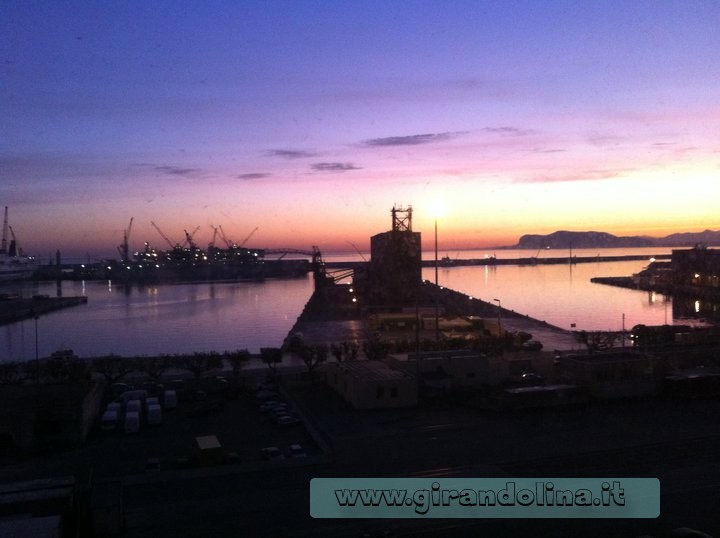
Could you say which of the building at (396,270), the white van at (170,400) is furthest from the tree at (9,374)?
the building at (396,270)

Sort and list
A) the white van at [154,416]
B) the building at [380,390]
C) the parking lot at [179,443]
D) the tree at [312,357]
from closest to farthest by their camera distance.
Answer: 1. the parking lot at [179,443]
2. the white van at [154,416]
3. the building at [380,390]
4. the tree at [312,357]

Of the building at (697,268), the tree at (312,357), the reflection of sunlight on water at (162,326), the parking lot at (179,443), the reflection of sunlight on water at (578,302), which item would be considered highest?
the building at (697,268)

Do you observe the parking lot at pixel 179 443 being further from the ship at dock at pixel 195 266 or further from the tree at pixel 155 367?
the ship at dock at pixel 195 266

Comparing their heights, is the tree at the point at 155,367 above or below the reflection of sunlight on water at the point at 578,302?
above

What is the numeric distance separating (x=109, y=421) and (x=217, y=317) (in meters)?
8.48

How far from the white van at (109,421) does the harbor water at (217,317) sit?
13.6 ft

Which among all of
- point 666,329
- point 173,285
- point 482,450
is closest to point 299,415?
point 482,450

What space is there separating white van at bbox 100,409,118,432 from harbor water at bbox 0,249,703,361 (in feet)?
13.6

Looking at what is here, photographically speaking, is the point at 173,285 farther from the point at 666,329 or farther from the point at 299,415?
the point at 299,415

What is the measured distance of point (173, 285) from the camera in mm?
22734

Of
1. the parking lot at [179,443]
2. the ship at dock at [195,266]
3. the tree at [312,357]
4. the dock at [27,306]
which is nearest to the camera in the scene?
the parking lot at [179,443]

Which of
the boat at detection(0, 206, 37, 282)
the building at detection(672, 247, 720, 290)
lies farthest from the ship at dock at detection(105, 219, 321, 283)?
the building at detection(672, 247, 720, 290)

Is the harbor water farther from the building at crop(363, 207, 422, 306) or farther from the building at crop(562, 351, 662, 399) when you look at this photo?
the building at crop(562, 351, 662, 399)

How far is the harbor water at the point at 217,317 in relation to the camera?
850cm
